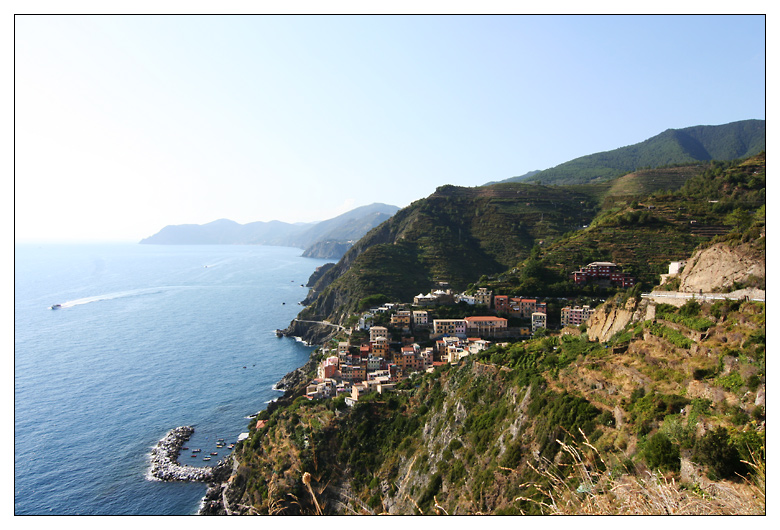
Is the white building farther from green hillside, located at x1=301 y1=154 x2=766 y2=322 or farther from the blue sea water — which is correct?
the blue sea water

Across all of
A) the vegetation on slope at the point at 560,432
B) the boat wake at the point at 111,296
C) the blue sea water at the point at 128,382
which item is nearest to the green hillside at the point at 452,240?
the blue sea water at the point at 128,382

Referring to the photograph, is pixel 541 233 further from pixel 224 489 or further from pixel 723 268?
pixel 224 489

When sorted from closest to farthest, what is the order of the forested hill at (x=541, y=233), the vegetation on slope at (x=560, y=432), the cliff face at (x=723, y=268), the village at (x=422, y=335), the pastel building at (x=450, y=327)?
the vegetation on slope at (x=560, y=432) → the cliff face at (x=723, y=268) → the village at (x=422, y=335) → the pastel building at (x=450, y=327) → the forested hill at (x=541, y=233)

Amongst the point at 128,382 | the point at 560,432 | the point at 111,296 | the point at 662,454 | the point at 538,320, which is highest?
the point at 662,454

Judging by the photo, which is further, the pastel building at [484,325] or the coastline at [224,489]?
the pastel building at [484,325]

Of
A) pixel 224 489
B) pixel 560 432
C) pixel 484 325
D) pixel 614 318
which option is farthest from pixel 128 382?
pixel 614 318

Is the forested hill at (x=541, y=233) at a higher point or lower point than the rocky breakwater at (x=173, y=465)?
higher

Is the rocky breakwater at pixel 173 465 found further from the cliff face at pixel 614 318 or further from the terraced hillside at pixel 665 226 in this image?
the terraced hillside at pixel 665 226

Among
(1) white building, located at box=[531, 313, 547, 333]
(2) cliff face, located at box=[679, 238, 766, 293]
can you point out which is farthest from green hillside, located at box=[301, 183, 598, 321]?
(2) cliff face, located at box=[679, 238, 766, 293]
